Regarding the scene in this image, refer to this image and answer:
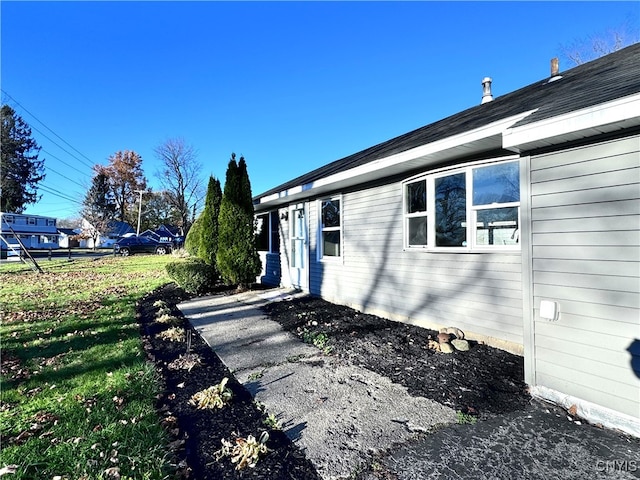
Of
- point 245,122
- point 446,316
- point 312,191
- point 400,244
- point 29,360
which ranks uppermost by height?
point 245,122

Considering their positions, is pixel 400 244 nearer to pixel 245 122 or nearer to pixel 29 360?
pixel 29 360

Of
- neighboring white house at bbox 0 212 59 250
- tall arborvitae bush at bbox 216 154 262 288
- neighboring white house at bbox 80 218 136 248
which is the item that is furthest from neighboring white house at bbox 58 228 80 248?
tall arborvitae bush at bbox 216 154 262 288

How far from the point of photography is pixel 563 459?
2145 mm

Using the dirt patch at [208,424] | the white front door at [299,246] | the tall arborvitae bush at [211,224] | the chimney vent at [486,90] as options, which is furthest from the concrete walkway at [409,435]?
the tall arborvitae bush at [211,224]

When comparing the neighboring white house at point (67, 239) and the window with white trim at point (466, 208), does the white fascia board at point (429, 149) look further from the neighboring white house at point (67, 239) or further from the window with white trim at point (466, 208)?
the neighboring white house at point (67, 239)

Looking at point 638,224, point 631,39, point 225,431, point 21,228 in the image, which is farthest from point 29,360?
point 21,228

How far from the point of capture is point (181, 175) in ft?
112

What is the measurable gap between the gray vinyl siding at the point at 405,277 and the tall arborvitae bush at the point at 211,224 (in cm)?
407

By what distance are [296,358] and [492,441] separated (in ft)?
7.86

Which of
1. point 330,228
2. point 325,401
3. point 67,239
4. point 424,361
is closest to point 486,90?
point 330,228

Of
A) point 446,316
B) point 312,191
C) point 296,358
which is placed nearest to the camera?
point 296,358

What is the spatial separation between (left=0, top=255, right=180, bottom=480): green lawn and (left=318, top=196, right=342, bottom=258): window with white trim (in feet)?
14.2

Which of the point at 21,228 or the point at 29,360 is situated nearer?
the point at 29,360

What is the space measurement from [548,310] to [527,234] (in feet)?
2.41
